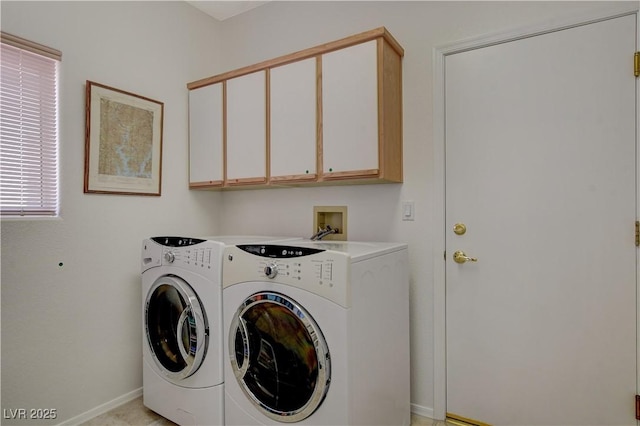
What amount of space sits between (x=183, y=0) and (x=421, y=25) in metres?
1.75

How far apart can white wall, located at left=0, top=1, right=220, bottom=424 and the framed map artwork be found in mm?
53

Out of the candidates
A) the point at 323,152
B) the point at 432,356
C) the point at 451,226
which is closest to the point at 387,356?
the point at 432,356

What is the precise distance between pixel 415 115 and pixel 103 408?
2.55 m

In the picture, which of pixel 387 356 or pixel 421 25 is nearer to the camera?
pixel 387 356

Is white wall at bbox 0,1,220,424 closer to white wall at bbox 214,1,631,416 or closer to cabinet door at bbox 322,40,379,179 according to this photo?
white wall at bbox 214,1,631,416

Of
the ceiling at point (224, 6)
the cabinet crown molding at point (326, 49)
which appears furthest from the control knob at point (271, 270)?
the ceiling at point (224, 6)

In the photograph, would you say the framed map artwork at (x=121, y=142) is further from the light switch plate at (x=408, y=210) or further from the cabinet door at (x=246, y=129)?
the light switch plate at (x=408, y=210)

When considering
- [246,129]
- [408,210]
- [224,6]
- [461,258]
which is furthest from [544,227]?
[224,6]

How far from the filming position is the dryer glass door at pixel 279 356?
1420mm

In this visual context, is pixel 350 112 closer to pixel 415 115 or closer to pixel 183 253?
pixel 415 115

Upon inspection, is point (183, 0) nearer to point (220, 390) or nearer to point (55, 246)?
point (55, 246)

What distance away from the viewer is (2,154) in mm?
1729

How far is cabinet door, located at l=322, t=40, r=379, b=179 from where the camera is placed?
A: 185 centimetres

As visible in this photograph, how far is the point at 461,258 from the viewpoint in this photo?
1.93m
